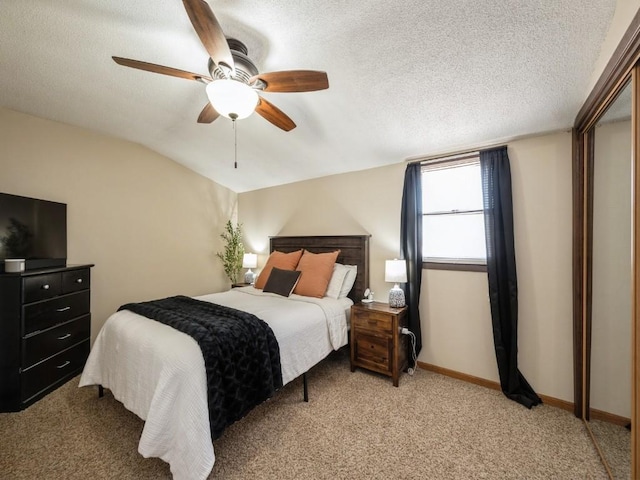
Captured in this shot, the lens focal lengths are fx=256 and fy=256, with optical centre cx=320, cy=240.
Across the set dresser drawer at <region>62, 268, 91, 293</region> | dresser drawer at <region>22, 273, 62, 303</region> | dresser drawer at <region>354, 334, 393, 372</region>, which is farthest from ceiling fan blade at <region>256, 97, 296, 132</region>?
dresser drawer at <region>62, 268, 91, 293</region>

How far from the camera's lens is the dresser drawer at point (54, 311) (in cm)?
212

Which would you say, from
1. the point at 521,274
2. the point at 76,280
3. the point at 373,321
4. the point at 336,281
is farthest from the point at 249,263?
the point at 521,274

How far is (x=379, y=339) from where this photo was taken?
2488 mm

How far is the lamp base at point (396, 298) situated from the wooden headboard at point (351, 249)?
0.41m

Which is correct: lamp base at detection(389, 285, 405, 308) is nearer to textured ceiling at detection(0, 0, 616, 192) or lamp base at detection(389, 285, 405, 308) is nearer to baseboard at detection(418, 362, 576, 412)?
baseboard at detection(418, 362, 576, 412)

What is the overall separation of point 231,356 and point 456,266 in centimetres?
218

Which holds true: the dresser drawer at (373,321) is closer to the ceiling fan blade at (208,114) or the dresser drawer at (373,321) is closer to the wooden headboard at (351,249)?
the wooden headboard at (351,249)

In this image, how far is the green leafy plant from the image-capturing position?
4.35 m

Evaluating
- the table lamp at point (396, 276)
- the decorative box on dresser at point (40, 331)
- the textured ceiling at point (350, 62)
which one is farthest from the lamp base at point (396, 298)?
the decorative box on dresser at point (40, 331)

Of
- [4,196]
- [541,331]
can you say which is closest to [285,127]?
[4,196]

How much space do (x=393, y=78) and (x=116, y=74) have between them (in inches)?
86.8

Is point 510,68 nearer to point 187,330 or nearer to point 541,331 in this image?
point 541,331

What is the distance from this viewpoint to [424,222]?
282cm

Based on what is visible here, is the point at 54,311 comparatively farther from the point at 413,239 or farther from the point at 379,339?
the point at 413,239
